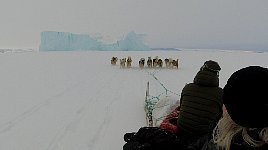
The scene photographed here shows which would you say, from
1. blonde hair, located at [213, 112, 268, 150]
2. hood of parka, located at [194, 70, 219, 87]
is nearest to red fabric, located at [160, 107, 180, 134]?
hood of parka, located at [194, 70, 219, 87]

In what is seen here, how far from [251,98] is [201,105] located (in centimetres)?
169

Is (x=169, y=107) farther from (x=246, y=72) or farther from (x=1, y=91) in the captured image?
(x=1, y=91)

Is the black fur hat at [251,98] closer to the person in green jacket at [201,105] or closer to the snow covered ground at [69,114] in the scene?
the person in green jacket at [201,105]

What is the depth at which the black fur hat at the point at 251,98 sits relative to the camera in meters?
1.58

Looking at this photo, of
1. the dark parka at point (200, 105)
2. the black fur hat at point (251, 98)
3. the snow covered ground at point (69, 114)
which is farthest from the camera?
the snow covered ground at point (69, 114)

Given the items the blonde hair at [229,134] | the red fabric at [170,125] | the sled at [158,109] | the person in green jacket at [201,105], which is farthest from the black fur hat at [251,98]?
the sled at [158,109]

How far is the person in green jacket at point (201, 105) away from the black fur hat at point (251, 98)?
1616 mm

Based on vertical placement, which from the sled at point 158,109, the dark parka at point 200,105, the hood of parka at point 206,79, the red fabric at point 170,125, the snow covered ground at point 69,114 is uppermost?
the hood of parka at point 206,79

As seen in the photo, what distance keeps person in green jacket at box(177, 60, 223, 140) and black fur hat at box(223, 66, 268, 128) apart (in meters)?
1.62

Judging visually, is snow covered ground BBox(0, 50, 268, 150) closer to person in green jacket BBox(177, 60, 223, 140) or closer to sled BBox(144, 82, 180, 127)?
sled BBox(144, 82, 180, 127)

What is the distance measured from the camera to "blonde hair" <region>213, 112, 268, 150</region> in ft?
5.27

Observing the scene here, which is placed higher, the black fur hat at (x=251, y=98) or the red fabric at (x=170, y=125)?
the black fur hat at (x=251, y=98)

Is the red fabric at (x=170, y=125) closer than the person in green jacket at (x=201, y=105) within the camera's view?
No

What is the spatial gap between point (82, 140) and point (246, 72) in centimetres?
315
